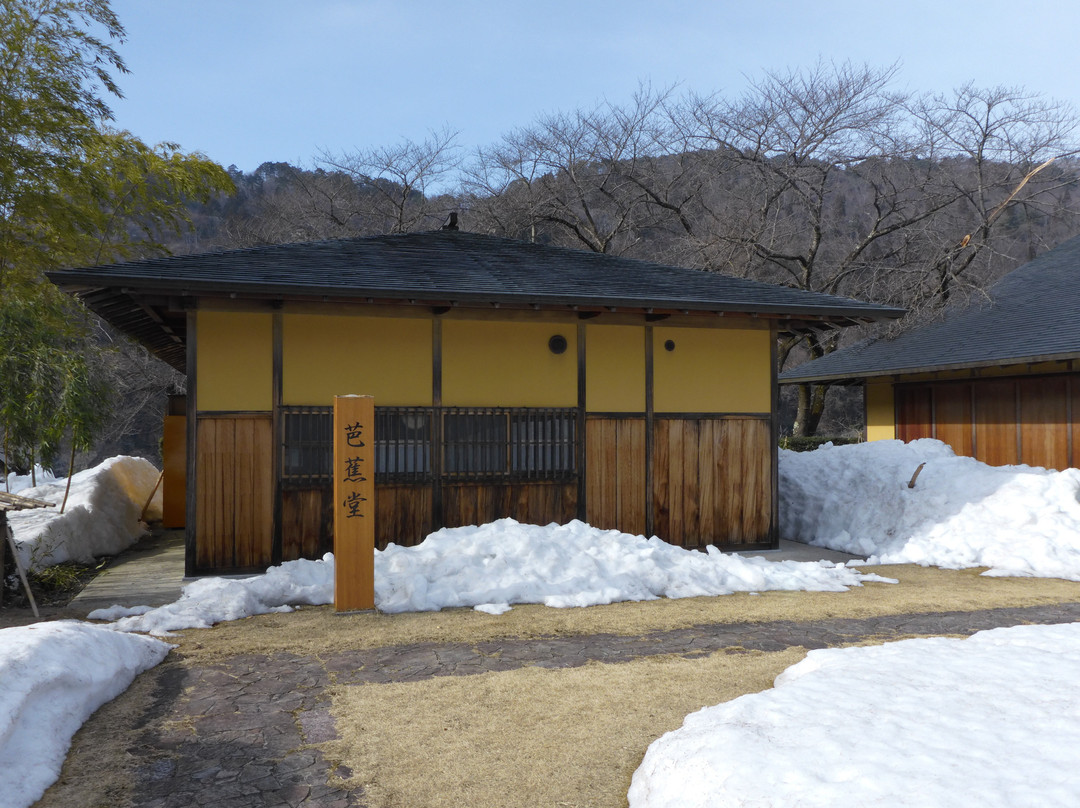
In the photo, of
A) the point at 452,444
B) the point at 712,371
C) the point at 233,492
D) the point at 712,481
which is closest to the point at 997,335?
the point at 712,371

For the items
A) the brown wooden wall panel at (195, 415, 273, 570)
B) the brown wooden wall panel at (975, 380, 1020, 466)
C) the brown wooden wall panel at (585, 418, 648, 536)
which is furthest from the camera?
the brown wooden wall panel at (975, 380, 1020, 466)

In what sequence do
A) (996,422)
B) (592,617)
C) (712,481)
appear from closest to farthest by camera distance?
(592,617)
(712,481)
(996,422)

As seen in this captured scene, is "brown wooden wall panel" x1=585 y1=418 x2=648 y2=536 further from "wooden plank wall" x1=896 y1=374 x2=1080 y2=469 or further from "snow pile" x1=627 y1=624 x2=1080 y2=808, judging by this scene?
"wooden plank wall" x1=896 y1=374 x2=1080 y2=469

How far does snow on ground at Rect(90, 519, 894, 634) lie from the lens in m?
6.19

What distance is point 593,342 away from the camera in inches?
348

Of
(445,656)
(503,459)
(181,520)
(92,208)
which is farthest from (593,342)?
(92,208)

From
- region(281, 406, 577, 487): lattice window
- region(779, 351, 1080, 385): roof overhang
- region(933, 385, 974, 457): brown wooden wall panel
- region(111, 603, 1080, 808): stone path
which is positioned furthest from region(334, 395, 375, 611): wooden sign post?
region(933, 385, 974, 457): brown wooden wall panel

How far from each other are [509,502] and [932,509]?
512 cm

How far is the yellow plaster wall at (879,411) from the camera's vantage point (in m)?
14.9

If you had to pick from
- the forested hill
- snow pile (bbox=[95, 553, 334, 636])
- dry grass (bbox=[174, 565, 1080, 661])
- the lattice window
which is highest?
the forested hill

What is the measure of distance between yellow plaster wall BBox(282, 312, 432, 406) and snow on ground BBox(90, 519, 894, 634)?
5.47 ft

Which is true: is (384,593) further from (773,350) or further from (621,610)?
(773,350)

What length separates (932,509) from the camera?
947cm

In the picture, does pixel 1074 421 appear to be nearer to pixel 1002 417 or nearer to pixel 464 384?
pixel 1002 417
